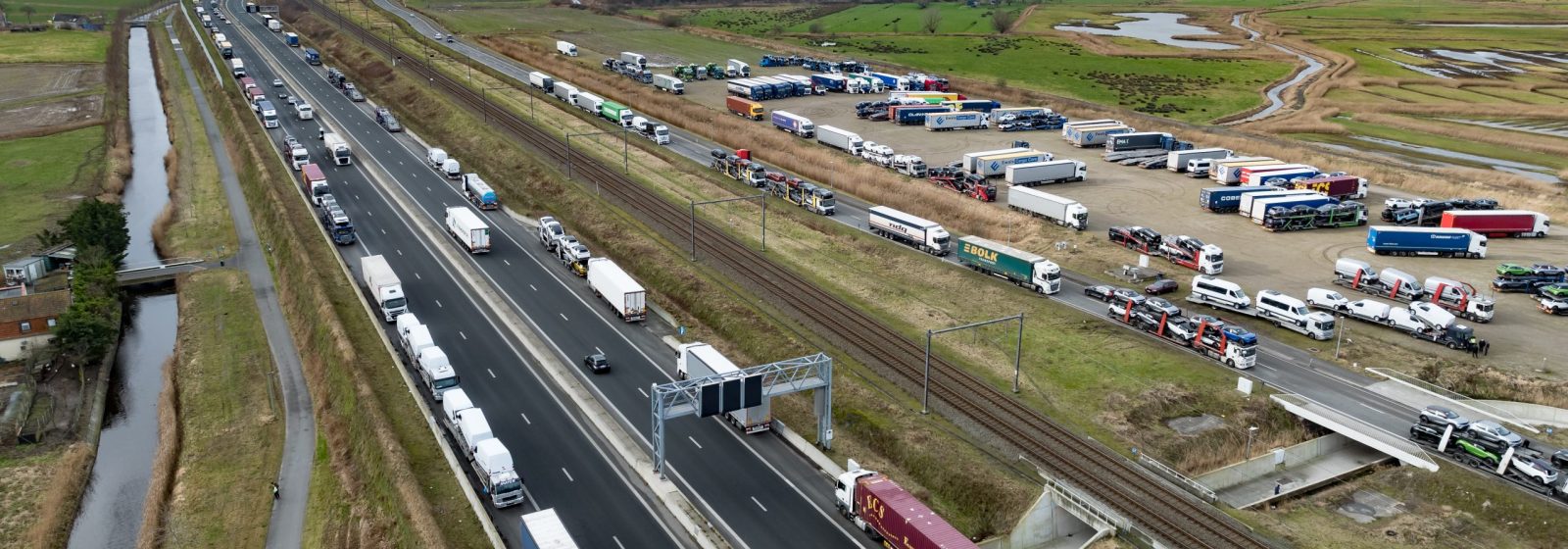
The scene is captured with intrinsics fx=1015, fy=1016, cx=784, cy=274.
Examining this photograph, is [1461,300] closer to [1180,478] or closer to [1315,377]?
[1315,377]

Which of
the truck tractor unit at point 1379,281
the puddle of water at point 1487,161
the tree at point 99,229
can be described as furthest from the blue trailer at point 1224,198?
A: the tree at point 99,229

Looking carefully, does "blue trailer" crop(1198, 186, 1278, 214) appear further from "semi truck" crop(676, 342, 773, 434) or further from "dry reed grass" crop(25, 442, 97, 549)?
"dry reed grass" crop(25, 442, 97, 549)

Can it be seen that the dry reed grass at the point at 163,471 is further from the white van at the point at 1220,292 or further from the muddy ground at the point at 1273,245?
the muddy ground at the point at 1273,245

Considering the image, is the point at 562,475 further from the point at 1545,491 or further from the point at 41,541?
the point at 1545,491

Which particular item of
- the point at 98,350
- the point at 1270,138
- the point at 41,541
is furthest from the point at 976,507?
the point at 1270,138

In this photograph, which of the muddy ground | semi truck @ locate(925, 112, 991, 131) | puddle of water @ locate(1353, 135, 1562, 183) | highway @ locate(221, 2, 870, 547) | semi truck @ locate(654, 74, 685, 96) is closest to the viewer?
highway @ locate(221, 2, 870, 547)

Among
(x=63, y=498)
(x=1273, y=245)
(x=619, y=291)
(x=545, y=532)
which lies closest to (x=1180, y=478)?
(x=545, y=532)

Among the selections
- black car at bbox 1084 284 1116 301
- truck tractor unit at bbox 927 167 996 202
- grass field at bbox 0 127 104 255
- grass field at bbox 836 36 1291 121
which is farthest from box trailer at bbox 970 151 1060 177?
grass field at bbox 0 127 104 255
